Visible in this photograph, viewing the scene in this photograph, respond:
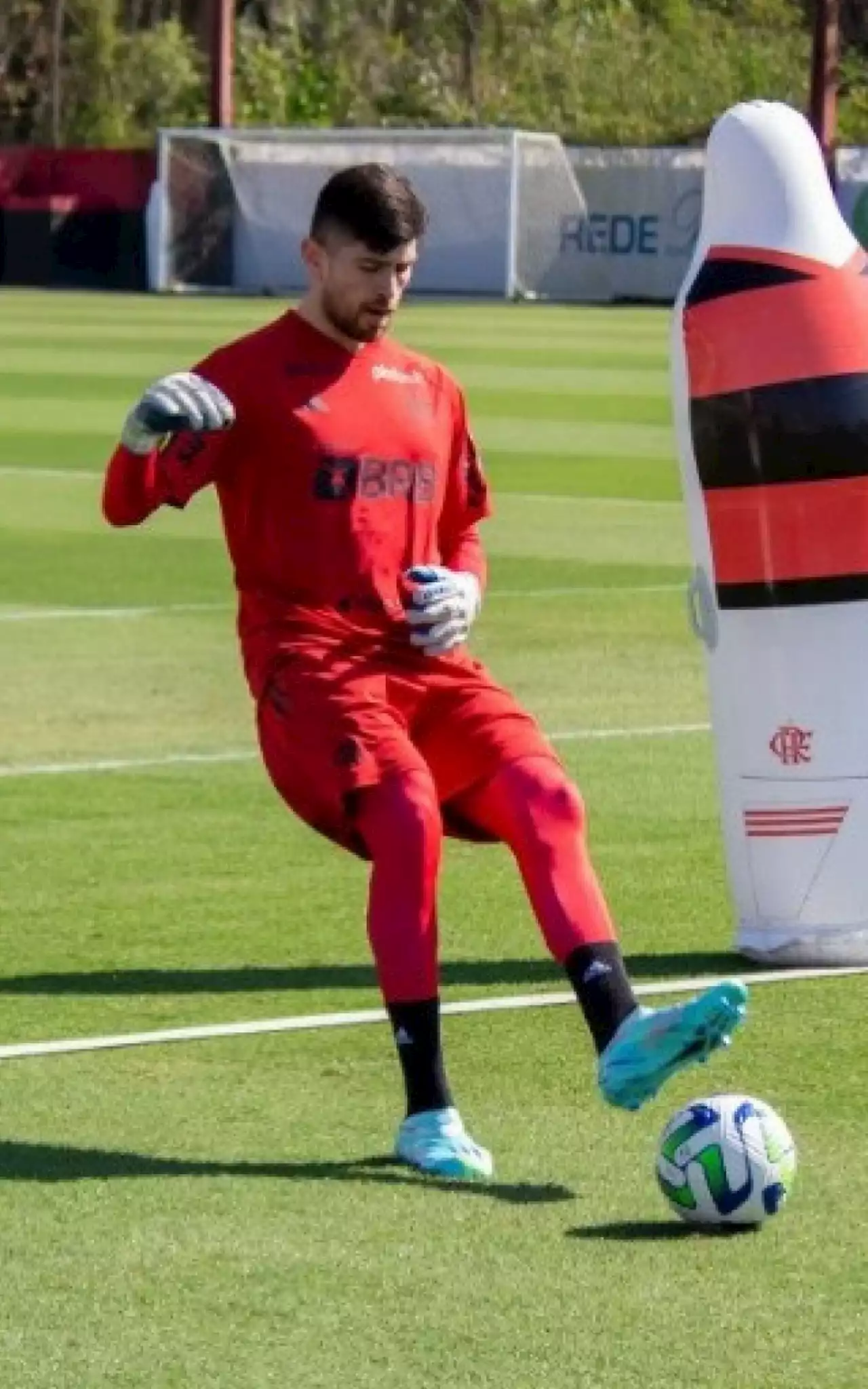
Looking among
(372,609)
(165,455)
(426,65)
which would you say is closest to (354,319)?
(165,455)

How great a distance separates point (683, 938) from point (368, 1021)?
1359 millimetres

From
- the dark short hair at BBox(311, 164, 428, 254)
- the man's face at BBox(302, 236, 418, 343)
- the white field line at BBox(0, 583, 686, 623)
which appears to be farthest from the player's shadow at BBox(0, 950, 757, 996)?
the white field line at BBox(0, 583, 686, 623)

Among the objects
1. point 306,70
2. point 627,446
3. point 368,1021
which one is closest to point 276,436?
point 368,1021

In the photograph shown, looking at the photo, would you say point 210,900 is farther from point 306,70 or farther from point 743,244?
point 306,70

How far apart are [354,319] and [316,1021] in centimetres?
179

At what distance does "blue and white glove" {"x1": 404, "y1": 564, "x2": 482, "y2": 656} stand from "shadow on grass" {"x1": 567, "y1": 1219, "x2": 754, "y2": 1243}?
1297mm

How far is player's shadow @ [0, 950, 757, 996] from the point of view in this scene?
8.79m

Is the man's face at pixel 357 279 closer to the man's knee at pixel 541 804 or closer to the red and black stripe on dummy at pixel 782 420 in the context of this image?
the man's knee at pixel 541 804

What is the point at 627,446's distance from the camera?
26.0 m

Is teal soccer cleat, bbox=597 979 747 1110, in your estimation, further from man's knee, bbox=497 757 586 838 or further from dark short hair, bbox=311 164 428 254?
dark short hair, bbox=311 164 428 254

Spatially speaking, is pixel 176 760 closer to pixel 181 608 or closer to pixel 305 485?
pixel 181 608

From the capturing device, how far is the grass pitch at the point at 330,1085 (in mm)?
5832

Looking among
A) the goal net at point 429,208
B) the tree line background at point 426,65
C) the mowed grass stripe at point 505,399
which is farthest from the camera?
the tree line background at point 426,65

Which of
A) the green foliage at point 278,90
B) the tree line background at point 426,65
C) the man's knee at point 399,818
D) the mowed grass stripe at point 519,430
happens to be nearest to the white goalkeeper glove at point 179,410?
the man's knee at point 399,818
